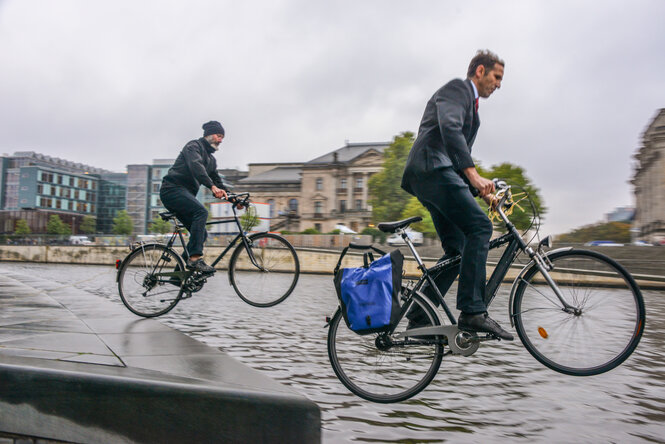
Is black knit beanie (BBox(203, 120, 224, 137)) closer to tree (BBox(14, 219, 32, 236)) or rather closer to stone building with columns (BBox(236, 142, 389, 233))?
stone building with columns (BBox(236, 142, 389, 233))

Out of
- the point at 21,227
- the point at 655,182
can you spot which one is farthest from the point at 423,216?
the point at 21,227

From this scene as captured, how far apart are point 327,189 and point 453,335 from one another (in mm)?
82570

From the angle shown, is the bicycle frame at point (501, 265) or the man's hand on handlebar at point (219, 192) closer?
the bicycle frame at point (501, 265)

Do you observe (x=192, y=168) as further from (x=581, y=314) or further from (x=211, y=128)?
(x=581, y=314)

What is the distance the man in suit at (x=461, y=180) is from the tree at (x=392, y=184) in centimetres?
6033

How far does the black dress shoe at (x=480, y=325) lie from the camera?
3297 mm

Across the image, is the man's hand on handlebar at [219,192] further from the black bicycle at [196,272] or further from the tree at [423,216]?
the tree at [423,216]

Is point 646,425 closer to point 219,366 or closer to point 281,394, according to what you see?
point 281,394

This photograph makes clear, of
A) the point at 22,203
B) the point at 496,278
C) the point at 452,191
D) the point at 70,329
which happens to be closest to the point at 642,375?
the point at 496,278

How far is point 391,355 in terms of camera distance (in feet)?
11.1

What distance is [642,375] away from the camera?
3.86m

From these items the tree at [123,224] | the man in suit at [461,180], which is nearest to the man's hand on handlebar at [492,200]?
the man in suit at [461,180]

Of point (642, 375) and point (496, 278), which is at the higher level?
point (496, 278)

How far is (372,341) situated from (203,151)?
3.99 metres
